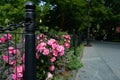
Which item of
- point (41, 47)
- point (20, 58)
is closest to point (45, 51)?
point (41, 47)

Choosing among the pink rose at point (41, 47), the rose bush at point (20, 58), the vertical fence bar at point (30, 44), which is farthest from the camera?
the pink rose at point (41, 47)

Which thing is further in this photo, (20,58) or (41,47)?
(41,47)

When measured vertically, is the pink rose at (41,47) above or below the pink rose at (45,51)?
above

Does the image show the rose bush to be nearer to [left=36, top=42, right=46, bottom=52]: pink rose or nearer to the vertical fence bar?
[left=36, top=42, right=46, bottom=52]: pink rose

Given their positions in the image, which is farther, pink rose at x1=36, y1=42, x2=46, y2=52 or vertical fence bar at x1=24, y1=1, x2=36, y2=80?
pink rose at x1=36, y1=42, x2=46, y2=52

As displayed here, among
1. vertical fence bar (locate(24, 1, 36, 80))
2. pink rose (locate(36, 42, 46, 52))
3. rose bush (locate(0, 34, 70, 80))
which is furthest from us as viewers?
pink rose (locate(36, 42, 46, 52))

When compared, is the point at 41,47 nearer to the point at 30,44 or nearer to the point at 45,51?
the point at 45,51

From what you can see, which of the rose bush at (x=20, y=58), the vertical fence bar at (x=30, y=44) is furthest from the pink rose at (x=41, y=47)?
the vertical fence bar at (x=30, y=44)

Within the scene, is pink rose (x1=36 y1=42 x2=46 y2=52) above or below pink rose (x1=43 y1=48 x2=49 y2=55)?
above

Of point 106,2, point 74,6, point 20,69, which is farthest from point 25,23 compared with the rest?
point 106,2

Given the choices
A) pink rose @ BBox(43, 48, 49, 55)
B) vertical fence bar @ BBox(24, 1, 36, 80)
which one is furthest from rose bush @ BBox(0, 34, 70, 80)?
vertical fence bar @ BBox(24, 1, 36, 80)

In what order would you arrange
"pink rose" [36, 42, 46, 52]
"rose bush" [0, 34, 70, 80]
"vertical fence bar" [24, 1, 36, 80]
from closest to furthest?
1. "vertical fence bar" [24, 1, 36, 80]
2. "rose bush" [0, 34, 70, 80]
3. "pink rose" [36, 42, 46, 52]

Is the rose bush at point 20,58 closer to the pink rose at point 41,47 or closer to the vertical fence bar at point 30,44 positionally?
the pink rose at point 41,47

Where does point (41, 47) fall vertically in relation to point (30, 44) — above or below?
below
